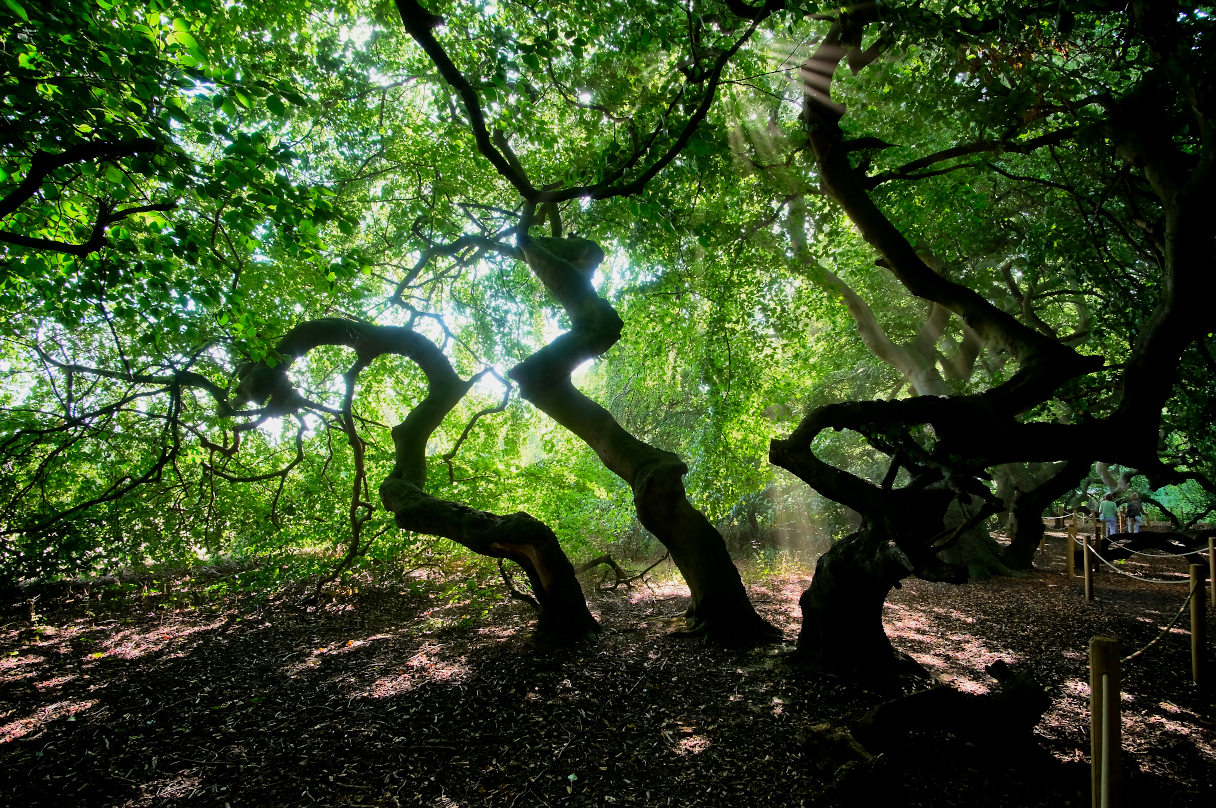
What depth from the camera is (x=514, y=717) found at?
3908 millimetres

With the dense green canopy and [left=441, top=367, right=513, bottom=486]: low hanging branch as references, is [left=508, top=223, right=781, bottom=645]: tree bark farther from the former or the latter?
[left=441, top=367, right=513, bottom=486]: low hanging branch

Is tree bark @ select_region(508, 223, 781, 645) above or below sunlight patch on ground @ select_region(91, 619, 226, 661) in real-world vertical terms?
above

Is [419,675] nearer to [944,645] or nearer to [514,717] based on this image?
[514,717]

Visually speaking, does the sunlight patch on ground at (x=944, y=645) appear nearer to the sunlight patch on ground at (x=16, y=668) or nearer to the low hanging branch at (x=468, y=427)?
the low hanging branch at (x=468, y=427)

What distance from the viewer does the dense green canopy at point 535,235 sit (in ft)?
12.4

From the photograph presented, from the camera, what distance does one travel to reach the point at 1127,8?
407 centimetres

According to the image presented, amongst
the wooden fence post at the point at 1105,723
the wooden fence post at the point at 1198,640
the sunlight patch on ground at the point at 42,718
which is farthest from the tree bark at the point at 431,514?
the wooden fence post at the point at 1198,640

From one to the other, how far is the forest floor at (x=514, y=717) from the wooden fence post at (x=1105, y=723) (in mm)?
793

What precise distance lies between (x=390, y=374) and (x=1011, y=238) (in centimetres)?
952

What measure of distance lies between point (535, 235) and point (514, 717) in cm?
570

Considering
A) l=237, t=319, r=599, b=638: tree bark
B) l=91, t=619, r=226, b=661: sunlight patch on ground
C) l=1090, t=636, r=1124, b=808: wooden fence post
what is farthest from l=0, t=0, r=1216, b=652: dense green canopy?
l=1090, t=636, r=1124, b=808: wooden fence post

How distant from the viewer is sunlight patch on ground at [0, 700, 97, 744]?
3721mm

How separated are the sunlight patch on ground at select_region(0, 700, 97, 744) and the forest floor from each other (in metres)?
0.02

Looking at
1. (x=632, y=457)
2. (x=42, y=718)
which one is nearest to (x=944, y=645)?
(x=632, y=457)
